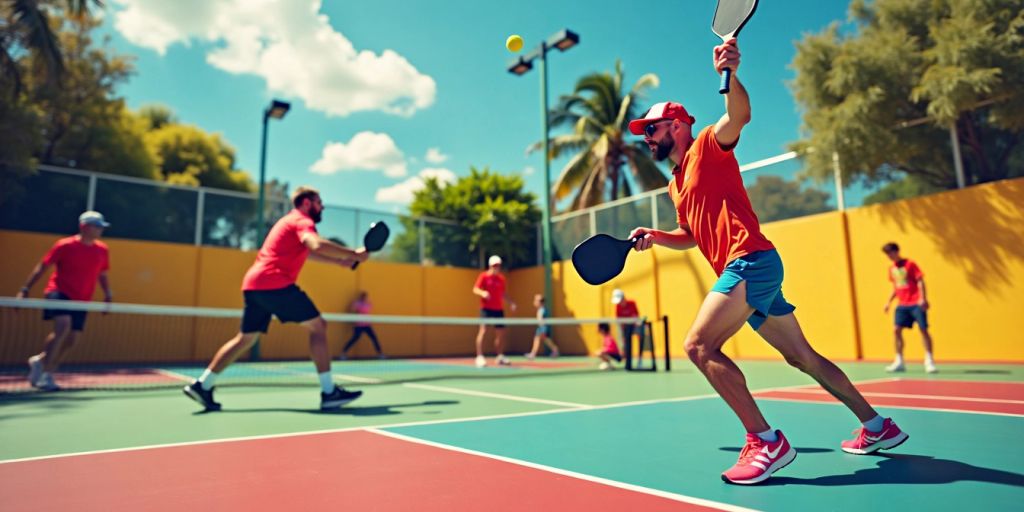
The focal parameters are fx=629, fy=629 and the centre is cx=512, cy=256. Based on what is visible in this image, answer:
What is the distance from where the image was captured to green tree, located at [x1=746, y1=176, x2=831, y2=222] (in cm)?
1307

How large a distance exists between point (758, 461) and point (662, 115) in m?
1.63

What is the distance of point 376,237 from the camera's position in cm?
534

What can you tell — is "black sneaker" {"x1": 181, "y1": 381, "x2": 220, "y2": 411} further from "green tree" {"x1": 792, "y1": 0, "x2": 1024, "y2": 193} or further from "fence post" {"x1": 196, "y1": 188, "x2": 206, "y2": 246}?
"fence post" {"x1": 196, "y1": 188, "x2": 206, "y2": 246}

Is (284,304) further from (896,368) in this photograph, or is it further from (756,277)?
(896,368)

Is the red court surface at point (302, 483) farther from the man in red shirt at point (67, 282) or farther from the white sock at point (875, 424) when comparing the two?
the man in red shirt at point (67, 282)

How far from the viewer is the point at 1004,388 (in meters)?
6.01

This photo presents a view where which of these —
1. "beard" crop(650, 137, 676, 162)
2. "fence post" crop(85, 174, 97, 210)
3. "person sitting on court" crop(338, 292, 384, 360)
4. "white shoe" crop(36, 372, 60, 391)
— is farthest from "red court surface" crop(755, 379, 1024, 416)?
"fence post" crop(85, 174, 97, 210)

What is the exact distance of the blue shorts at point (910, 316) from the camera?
27.9 feet

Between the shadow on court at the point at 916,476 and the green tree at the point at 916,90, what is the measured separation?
931 centimetres

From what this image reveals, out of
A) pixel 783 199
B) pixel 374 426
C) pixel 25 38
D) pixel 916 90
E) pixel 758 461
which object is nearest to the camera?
pixel 758 461

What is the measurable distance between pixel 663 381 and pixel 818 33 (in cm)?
856

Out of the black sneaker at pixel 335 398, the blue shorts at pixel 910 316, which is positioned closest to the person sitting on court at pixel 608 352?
the blue shorts at pixel 910 316

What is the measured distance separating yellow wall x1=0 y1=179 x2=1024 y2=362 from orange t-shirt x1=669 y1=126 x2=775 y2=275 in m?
9.97

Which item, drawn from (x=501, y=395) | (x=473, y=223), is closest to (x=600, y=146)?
(x=473, y=223)
